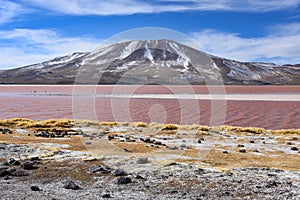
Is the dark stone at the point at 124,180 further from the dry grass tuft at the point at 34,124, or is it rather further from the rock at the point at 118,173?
the dry grass tuft at the point at 34,124

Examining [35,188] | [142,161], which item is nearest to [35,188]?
[35,188]

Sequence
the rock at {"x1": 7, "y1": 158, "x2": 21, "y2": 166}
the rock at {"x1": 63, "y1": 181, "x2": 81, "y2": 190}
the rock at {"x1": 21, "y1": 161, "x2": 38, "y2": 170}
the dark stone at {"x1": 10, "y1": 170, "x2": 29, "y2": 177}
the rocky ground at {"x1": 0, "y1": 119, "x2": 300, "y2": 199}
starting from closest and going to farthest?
1. the rocky ground at {"x1": 0, "y1": 119, "x2": 300, "y2": 199}
2. the rock at {"x1": 63, "y1": 181, "x2": 81, "y2": 190}
3. the dark stone at {"x1": 10, "y1": 170, "x2": 29, "y2": 177}
4. the rock at {"x1": 21, "y1": 161, "x2": 38, "y2": 170}
5. the rock at {"x1": 7, "y1": 158, "x2": 21, "y2": 166}

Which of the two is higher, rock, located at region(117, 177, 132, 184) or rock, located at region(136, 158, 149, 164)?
rock, located at region(136, 158, 149, 164)

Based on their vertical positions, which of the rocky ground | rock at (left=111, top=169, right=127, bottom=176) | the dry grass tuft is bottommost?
the dry grass tuft

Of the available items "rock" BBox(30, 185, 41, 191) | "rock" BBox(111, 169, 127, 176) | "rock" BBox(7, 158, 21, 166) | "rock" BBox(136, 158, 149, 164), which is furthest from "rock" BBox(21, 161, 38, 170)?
"rock" BBox(136, 158, 149, 164)

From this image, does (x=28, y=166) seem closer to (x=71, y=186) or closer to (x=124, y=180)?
(x=71, y=186)

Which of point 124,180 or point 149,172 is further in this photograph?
point 149,172

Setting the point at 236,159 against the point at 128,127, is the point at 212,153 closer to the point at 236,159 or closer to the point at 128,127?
the point at 236,159

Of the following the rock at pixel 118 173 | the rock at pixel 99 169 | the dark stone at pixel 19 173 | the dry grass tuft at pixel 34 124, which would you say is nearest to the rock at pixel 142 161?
the rock at pixel 99 169

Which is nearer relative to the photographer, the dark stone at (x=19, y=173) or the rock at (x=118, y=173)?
the dark stone at (x=19, y=173)

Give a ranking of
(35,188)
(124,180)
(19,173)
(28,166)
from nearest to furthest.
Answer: (35,188) < (124,180) < (19,173) < (28,166)

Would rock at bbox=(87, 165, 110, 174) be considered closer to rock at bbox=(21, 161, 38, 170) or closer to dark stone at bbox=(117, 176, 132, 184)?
dark stone at bbox=(117, 176, 132, 184)

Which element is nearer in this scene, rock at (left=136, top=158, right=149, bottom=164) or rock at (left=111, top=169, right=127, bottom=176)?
rock at (left=111, top=169, right=127, bottom=176)

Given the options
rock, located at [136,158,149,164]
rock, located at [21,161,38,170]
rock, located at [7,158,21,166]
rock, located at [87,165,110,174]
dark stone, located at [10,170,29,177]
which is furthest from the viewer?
rock, located at [136,158,149,164]
